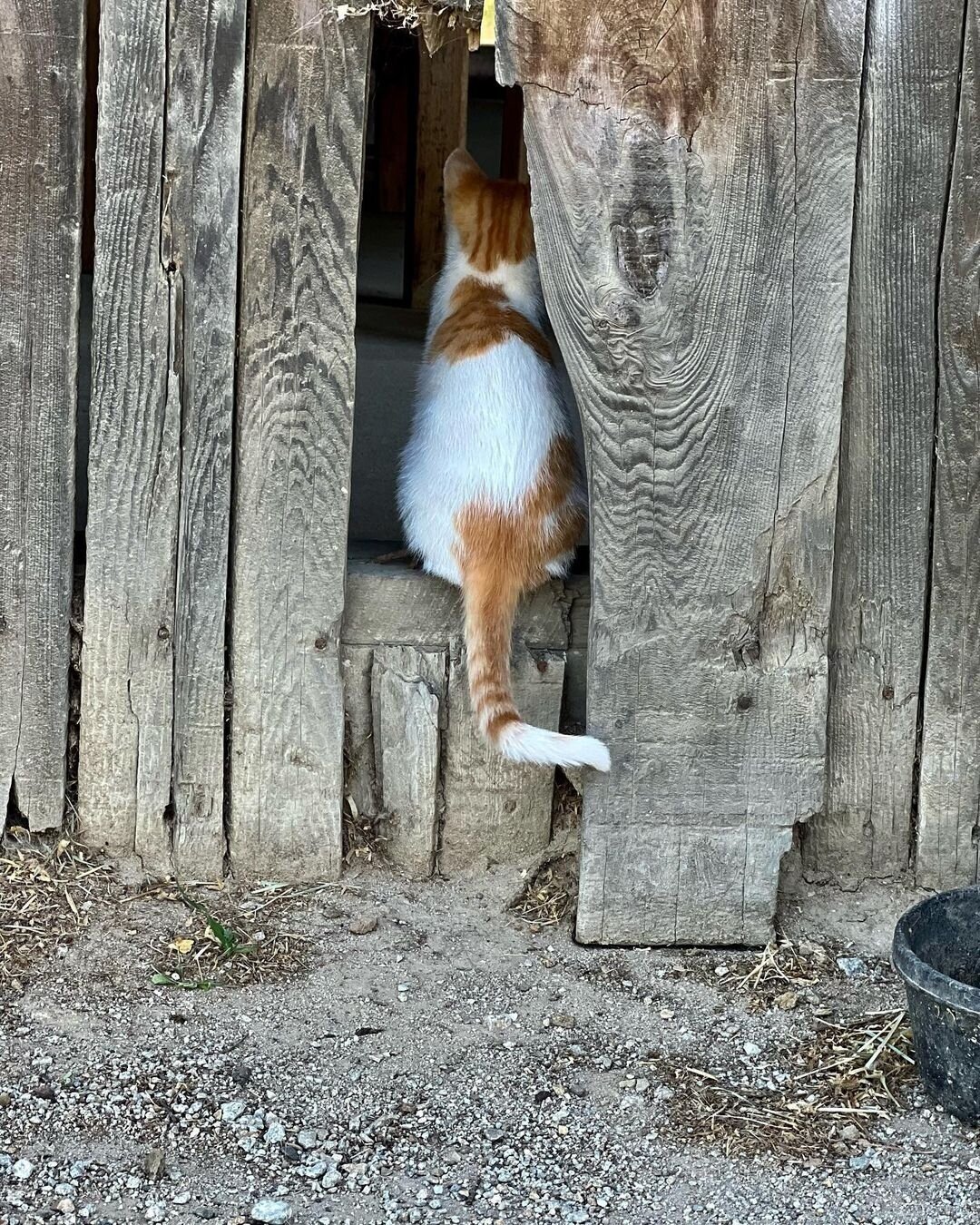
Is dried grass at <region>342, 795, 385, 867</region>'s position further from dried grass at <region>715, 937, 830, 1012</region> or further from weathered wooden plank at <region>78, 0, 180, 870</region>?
dried grass at <region>715, 937, 830, 1012</region>

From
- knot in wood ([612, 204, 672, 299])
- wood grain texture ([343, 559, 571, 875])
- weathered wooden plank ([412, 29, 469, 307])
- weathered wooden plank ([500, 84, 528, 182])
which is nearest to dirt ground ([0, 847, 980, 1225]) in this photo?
wood grain texture ([343, 559, 571, 875])

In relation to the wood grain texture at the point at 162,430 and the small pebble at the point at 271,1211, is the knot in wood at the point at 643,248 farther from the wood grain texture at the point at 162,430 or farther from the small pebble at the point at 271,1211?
the small pebble at the point at 271,1211

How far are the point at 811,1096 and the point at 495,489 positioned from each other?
136cm

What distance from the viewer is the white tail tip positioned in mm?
3051

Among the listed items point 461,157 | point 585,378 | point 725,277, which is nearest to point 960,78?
point 725,277

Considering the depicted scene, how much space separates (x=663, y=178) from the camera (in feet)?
9.49

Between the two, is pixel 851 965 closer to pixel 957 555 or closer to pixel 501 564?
pixel 957 555

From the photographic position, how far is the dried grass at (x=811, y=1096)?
Result: 2.72m

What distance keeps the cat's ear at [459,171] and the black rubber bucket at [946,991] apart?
1999mm

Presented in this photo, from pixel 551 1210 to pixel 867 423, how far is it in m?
1.62

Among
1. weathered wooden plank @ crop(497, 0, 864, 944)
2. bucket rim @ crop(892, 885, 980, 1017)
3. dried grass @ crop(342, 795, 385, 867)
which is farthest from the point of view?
A: dried grass @ crop(342, 795, 385, 867)

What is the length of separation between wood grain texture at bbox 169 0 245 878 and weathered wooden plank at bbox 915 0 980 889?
4.56ft

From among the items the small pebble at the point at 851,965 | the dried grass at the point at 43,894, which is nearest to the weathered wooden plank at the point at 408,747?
the dried grass at the point at 43,894

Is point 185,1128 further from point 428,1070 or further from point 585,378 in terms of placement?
point 585,378
